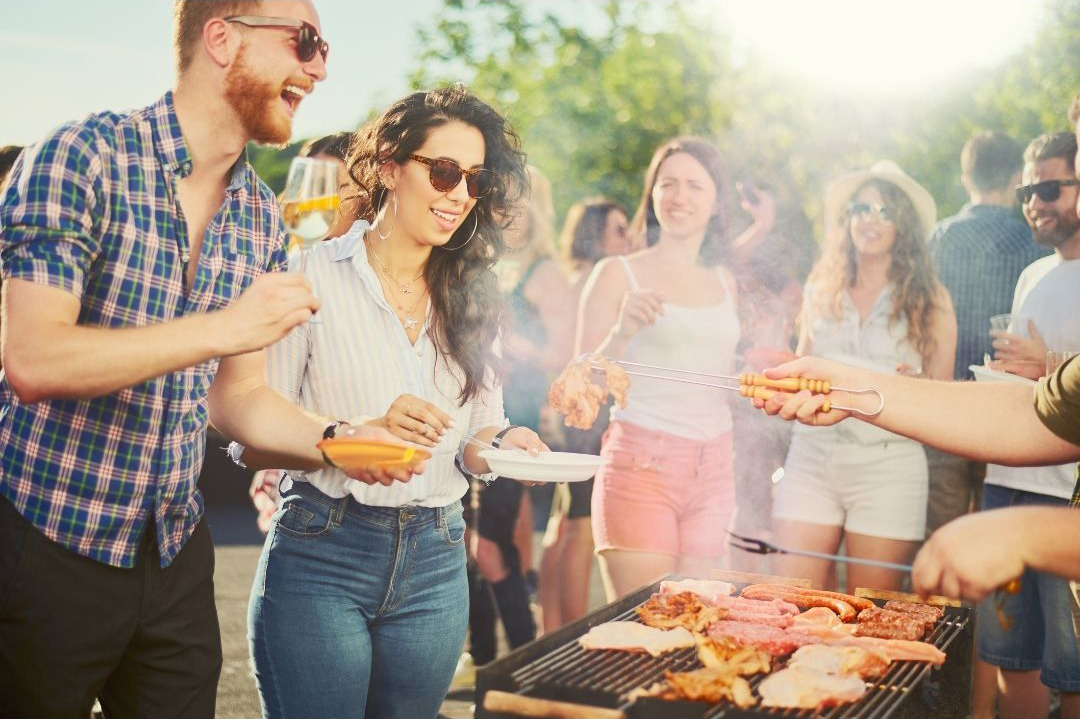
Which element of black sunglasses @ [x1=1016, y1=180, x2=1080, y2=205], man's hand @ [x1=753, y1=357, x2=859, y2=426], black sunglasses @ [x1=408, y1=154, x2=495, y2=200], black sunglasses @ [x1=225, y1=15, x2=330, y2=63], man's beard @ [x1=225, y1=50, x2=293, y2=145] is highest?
black sunglasses @ [x1=225, y1=15, x2=330, y2=63]

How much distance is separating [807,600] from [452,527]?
113 cm

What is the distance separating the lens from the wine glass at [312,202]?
132 inches

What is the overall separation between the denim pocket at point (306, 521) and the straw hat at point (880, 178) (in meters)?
3.15

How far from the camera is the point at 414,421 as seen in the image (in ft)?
8.31

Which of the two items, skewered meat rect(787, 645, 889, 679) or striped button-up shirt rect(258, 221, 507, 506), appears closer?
skewered meat rect(787, 645, 889, 679)

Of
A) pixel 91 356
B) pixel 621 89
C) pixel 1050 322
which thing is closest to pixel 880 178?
pixel 1050 322

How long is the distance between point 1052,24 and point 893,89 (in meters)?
4.01

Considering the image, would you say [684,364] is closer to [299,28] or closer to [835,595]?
[835,595]

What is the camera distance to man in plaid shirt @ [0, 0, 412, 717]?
2006 mm

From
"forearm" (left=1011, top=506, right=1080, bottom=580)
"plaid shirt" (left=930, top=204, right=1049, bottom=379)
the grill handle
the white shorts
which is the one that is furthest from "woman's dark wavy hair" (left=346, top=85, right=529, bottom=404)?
"plaid shirt" (left=930, top=204, right=1049, bottom=379)

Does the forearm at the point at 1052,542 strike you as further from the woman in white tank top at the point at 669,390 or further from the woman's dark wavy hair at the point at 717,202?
the woman's dark wavy hair at the point at 717,202

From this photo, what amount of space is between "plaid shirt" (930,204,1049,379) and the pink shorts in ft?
5.34

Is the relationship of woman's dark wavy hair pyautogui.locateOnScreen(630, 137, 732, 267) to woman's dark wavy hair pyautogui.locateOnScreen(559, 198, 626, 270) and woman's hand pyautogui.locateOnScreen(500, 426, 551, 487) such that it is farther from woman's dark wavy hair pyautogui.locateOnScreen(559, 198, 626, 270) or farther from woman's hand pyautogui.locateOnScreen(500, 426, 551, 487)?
woman's hand pyautogui.locateOnScreen(500, 426, 551, 487)

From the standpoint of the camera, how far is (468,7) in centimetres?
2327
